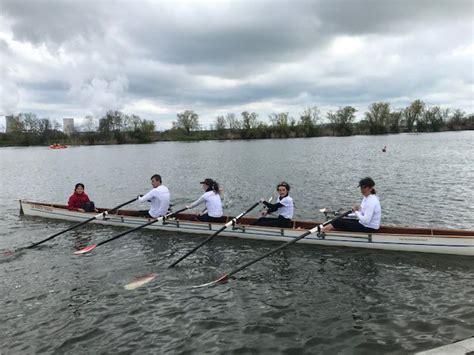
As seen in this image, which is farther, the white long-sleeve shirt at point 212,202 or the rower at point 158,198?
the rower at point 158,198

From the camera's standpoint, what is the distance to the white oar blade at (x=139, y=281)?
9.90 metres

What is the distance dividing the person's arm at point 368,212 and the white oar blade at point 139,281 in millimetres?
6581

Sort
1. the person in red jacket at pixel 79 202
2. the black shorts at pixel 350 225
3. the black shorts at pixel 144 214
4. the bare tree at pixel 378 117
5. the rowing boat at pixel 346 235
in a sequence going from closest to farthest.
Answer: the rowing boat at pixel 346 235 < the black shorts at pixel 350 225 < the black shorts at pixel 144 214 < the person in red jacket at pixel 79 202 < the bare tree at pixel 378 117

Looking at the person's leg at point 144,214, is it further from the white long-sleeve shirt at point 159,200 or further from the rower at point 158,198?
the white long-sleeve shirt at point 159,200

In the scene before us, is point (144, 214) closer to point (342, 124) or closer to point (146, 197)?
point (146, 197)

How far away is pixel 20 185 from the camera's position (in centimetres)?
3309

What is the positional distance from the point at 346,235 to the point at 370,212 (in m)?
1.21

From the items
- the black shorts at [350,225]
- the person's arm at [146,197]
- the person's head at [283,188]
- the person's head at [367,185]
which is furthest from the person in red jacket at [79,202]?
the person's head at [367,185]

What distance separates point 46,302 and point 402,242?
1046 centimetres

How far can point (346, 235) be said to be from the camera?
11641mm

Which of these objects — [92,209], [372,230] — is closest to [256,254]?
[372,230]

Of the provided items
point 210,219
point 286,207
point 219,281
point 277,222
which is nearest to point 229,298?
point 219,281

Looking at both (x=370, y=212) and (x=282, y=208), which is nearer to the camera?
(x=370, y=212)

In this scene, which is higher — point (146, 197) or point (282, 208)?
point (146, 197)
